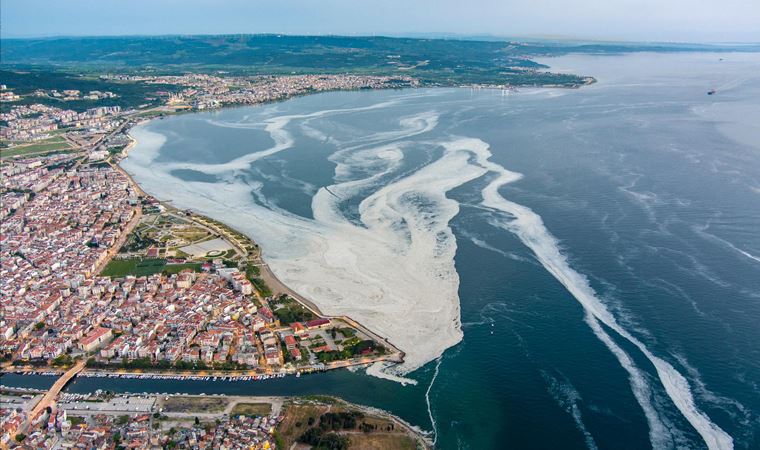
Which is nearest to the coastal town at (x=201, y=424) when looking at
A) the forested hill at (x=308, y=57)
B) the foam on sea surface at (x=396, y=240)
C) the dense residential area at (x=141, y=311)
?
the dense residential area at (x=141, y=311)

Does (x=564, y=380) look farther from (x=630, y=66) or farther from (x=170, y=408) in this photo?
(x=630, y=66)

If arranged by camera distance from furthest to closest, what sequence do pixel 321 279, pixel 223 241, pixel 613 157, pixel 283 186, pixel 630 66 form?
1. pixel 630 66
2. pixel 613 157
3. pixel 283 186
4. pixel 223 241
5. pixel 321 279

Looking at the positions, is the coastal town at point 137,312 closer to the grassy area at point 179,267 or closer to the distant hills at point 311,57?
the grassy area at point 179,267

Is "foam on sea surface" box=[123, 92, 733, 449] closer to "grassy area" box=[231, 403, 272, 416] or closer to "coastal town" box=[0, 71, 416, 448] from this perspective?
"coastal town" box=[0, 71, 416, 448]

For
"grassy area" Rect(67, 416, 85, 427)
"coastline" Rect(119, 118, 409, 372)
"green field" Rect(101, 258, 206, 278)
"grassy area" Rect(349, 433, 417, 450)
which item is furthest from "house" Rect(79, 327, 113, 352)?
"grassy area" Rect(349, 433, 417, 450)

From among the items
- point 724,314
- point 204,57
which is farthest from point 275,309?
point 204,57

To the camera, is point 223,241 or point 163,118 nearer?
point 223,241
